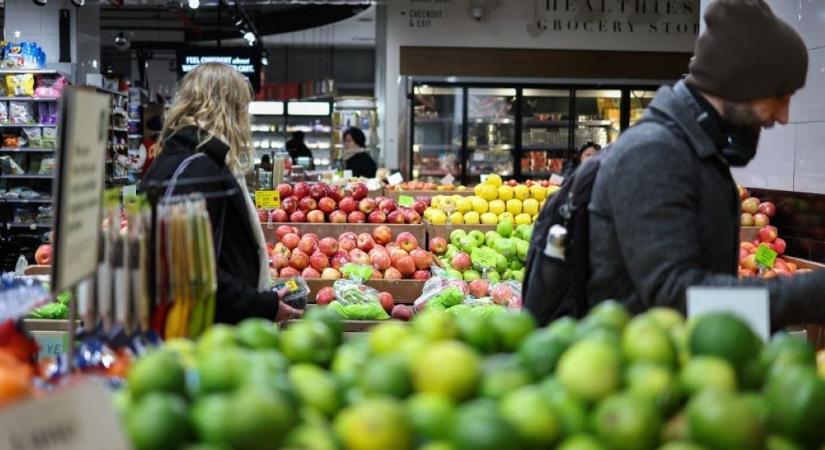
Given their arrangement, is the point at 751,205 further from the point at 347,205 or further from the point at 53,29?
the point at 53,29

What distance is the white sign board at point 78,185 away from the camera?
1.39 metres

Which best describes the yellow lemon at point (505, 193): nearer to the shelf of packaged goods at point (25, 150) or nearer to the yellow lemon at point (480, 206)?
the yellow lemon at point (480, 206)

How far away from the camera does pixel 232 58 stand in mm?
13734

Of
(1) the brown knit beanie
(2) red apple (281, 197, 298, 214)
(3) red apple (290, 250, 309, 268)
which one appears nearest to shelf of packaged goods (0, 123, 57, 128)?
(2) red apple (281, 197, 298, 214)

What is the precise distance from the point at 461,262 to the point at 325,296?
108 centimetres

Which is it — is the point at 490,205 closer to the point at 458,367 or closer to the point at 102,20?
the point at 458,367

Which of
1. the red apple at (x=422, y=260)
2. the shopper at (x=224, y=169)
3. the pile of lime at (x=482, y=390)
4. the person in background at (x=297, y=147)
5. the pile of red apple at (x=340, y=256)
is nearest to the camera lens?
the pile of lime at (x=482, y=390)

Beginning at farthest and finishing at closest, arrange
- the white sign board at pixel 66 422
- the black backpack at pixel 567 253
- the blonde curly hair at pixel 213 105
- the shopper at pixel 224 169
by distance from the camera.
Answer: the blonde curly hair at pixel 213 105
the shopper at pixel 224 169
the black backpack at pixel 567 253
the white sign board at pixel 66 422

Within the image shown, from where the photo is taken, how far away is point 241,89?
3.07 metres

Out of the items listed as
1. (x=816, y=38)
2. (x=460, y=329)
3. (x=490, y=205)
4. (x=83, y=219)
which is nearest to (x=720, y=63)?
(x=460, y=329)

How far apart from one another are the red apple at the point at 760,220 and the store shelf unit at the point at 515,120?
5981mm

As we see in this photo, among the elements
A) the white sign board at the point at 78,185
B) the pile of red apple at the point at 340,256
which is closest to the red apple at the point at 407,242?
the pile of red apple at the point at 340,256

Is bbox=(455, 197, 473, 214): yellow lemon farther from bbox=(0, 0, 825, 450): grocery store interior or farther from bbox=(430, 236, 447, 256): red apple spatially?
bbox=(0, 0, 825, 450): grocery store interior

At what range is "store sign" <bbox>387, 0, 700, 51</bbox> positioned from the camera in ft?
37.6
